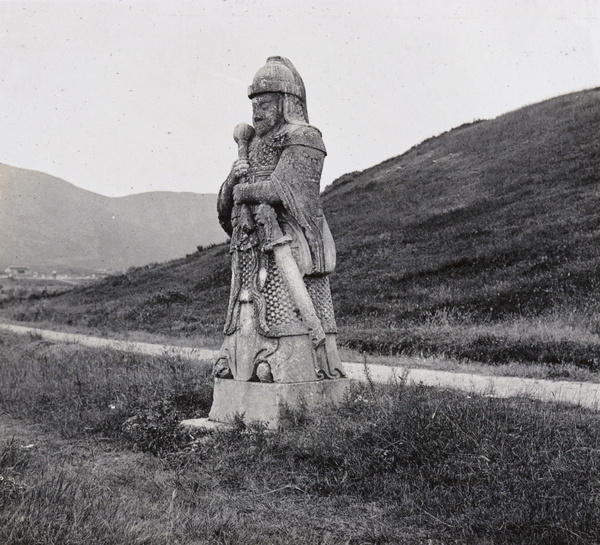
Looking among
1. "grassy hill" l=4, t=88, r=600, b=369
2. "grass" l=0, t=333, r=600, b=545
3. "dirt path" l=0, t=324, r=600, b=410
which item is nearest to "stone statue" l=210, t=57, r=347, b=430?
"grass" l=0, t=333, r=600, b=545

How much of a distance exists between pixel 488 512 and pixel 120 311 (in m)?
23.6

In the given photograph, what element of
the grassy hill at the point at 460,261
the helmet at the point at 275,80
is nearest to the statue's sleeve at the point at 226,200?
the helmet at the point at 275,80

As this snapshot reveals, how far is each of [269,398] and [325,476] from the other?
5.39 ft

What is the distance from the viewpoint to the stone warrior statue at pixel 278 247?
25.3ft

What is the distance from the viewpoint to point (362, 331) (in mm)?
16875

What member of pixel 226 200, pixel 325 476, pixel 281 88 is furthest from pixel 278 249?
pixel 325 476

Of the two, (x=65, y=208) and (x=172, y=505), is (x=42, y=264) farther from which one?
(x=172, y=505)

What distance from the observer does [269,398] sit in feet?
24.5

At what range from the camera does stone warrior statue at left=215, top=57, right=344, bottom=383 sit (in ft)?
25.3

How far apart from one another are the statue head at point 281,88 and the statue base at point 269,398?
9.06ft

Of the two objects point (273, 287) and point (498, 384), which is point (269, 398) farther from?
point (498, 384)

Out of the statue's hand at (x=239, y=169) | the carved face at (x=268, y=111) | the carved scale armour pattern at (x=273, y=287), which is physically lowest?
the carved scale armour pattern at (x=273, y=287)

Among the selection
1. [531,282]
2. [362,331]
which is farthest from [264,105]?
[531,282]

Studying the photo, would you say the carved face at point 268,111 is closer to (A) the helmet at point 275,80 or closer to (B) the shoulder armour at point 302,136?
(A) the helmet at point 275,80
